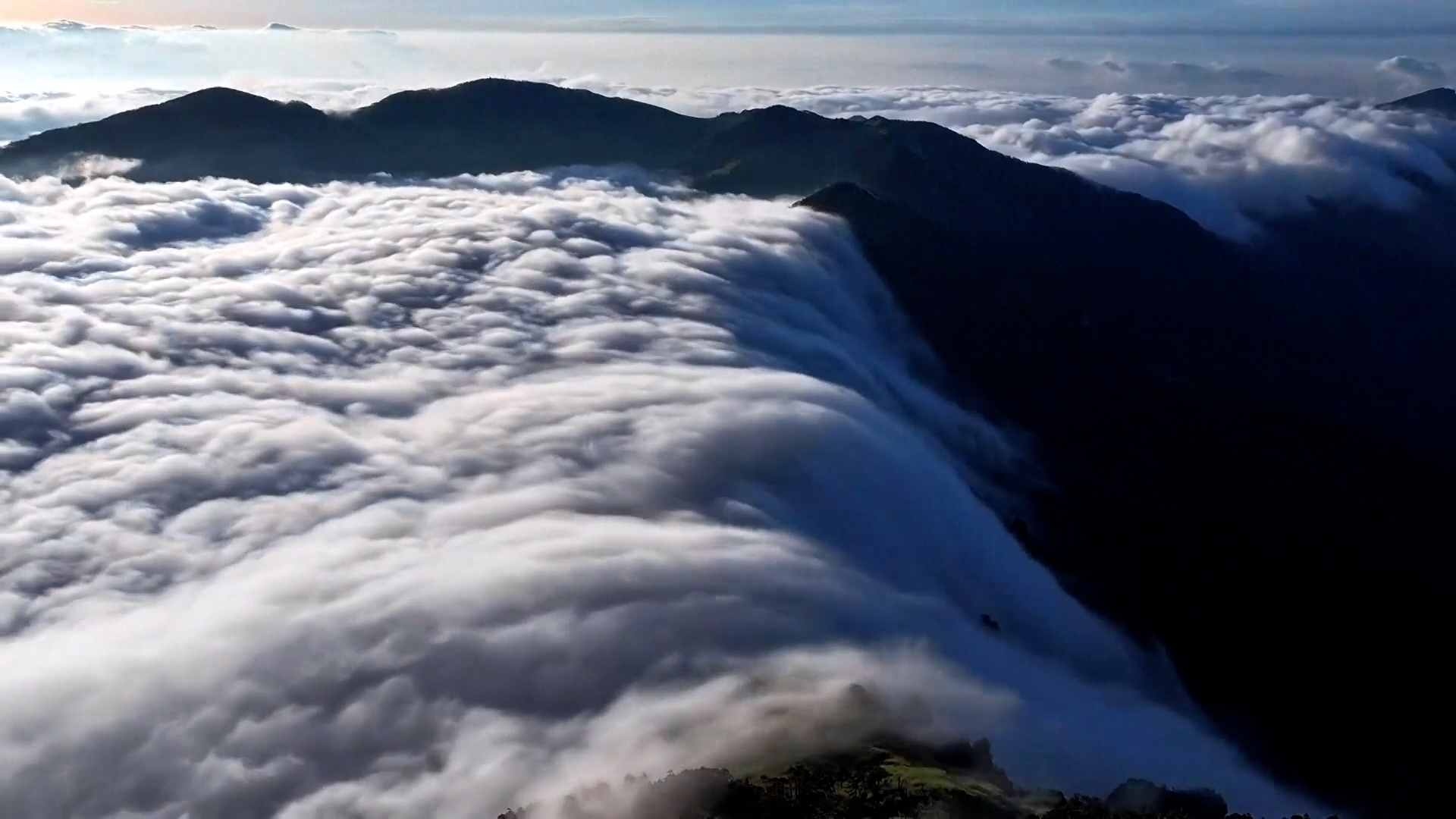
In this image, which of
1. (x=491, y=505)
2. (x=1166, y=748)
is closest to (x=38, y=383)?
(x=491, y=505)

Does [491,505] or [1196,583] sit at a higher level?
[491,505]

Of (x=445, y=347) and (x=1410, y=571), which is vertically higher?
(x=445, y=347)

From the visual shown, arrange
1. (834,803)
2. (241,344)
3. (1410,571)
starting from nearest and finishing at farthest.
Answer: (834,803), (241,344), (1410,571)

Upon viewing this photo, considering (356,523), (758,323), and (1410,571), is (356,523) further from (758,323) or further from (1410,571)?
(1410,571)

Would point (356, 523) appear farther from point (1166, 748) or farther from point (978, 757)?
point (1166, 748)

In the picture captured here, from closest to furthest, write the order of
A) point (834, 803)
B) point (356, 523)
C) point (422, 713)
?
1. point (834, 803)
2. point (422, 713)
3. point (356, 523)

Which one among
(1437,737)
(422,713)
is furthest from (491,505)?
(1437,737)

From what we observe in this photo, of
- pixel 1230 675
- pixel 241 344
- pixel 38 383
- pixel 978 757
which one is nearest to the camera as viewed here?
pixel 978 757

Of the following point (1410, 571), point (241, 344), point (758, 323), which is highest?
point (241, 344)

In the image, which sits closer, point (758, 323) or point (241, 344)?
point (241, 344)
